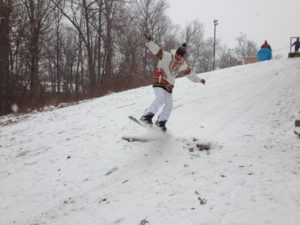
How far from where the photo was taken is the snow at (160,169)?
4504mm

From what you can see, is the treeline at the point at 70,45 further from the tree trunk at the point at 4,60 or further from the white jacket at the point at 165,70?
the white jacket at the point at 165,70

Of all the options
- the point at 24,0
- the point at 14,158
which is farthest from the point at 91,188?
the point at 24,0

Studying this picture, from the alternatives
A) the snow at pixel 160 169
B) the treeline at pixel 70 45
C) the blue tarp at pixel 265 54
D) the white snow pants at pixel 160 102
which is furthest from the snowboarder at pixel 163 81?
the blue tarp at pixel 265 54

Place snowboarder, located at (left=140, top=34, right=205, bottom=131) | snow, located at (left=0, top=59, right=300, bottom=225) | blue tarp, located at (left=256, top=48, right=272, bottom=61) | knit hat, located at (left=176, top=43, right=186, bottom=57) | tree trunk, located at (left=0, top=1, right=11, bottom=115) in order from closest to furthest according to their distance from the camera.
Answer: snow, located at (left=0, top=59, right=300, bottom=225) < snowboarder, located at (left=140, top=34, right=205, bottom=131) < knit hat, located at (left=176, top=43, right=186, bottom=57) < tree trunk, located at (left=0, top=1, right=11, bottom=115) < blue tarp, located at (left=256, top=48, right=272, bottom=61)

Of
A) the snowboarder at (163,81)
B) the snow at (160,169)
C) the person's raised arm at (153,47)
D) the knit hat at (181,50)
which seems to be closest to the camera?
the snow at (160,169)

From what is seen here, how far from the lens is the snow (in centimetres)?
450

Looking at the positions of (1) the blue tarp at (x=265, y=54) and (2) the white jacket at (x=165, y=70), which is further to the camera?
(1) the blue tarp at (x=265, y=54)

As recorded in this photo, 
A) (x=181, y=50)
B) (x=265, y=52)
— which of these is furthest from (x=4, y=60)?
(x=265, y=52)

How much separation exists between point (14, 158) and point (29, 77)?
543 inches

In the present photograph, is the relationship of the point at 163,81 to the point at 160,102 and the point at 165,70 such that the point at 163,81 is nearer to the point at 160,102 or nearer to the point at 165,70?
the point at 165,70

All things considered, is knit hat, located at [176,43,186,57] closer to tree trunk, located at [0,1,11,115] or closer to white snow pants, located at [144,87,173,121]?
white snow pants, located at [144,87,173,121]

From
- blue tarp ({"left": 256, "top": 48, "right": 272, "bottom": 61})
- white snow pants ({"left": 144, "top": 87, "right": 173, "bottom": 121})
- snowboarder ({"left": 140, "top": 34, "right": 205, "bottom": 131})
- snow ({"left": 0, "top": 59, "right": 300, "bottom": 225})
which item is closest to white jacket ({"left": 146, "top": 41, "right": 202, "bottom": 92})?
snowboarder ({"left": 140, "top": 34, "right": 205, "bottom": 131})

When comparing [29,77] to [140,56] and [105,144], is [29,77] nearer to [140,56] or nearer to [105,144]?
[105,144]

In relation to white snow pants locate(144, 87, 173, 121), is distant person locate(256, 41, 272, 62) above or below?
above
